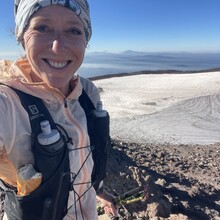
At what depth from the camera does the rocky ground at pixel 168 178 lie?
4.26 metres

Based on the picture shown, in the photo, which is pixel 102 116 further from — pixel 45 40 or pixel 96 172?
pixel 45 40

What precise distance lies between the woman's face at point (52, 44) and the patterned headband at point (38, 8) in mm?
21

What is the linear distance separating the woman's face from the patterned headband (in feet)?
0.07

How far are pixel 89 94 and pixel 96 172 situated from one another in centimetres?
42

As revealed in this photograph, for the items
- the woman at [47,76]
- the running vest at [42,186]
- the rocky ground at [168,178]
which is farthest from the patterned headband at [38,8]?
the rocky ground at [168,178]

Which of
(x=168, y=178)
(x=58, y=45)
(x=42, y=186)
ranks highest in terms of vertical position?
(x=58, y=45)

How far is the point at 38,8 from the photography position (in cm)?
162

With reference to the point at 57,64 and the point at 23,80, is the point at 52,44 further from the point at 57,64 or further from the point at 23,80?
the point at 23,80

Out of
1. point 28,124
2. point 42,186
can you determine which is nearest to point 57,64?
point 28,124

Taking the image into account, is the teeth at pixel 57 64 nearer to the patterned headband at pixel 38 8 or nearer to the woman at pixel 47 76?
the woman at pixel 47 76

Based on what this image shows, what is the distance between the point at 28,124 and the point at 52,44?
0.37 meters

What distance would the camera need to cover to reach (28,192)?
1.51 metres

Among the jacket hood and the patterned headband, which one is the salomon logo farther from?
the patterned headband

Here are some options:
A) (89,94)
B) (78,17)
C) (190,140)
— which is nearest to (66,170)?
(89,94)
